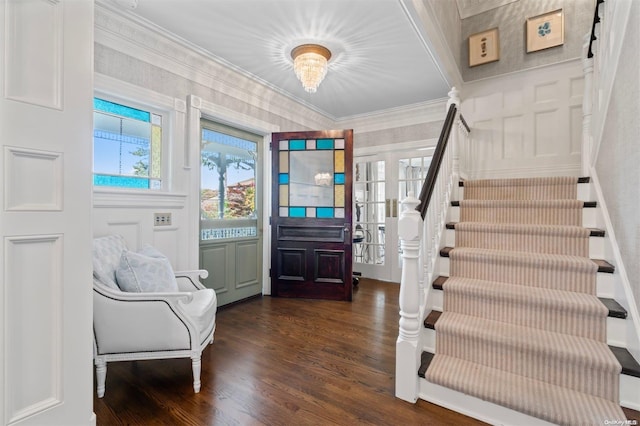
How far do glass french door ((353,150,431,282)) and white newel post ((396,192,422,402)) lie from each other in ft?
9.30

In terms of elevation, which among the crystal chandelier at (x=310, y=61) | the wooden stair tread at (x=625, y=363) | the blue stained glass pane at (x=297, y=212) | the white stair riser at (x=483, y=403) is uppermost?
the crystal chandelier at (x=310, y=61)

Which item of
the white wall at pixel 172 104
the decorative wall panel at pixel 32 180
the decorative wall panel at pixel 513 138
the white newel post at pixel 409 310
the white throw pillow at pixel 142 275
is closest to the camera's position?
the decorative wall panel at pixel 32 180

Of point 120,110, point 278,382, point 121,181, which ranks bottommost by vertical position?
point 278,382

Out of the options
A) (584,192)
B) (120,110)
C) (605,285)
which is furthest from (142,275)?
(584,192)

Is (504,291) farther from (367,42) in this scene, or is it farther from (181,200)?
(181,200)

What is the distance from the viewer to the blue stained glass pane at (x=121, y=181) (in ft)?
7.75

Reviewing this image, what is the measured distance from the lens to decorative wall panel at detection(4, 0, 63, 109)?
1094 mm

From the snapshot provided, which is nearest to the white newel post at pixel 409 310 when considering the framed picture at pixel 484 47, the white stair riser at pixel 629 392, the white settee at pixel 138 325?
the white stair riser at pixel 629 392

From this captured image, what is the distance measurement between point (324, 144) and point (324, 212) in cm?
87

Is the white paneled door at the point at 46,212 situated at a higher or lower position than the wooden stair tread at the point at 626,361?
higher

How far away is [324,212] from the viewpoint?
3.81m

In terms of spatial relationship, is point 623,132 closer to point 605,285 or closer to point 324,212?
point 605,285

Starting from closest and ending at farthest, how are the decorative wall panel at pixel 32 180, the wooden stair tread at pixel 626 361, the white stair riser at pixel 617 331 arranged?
the decorative wall panel at pixel 32 180
the wooden stair tread at pixel 626 361
the white stair riser at pixel 617 331

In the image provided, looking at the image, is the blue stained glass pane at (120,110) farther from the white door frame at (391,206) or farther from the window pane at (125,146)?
the white door frame at (391,206)
